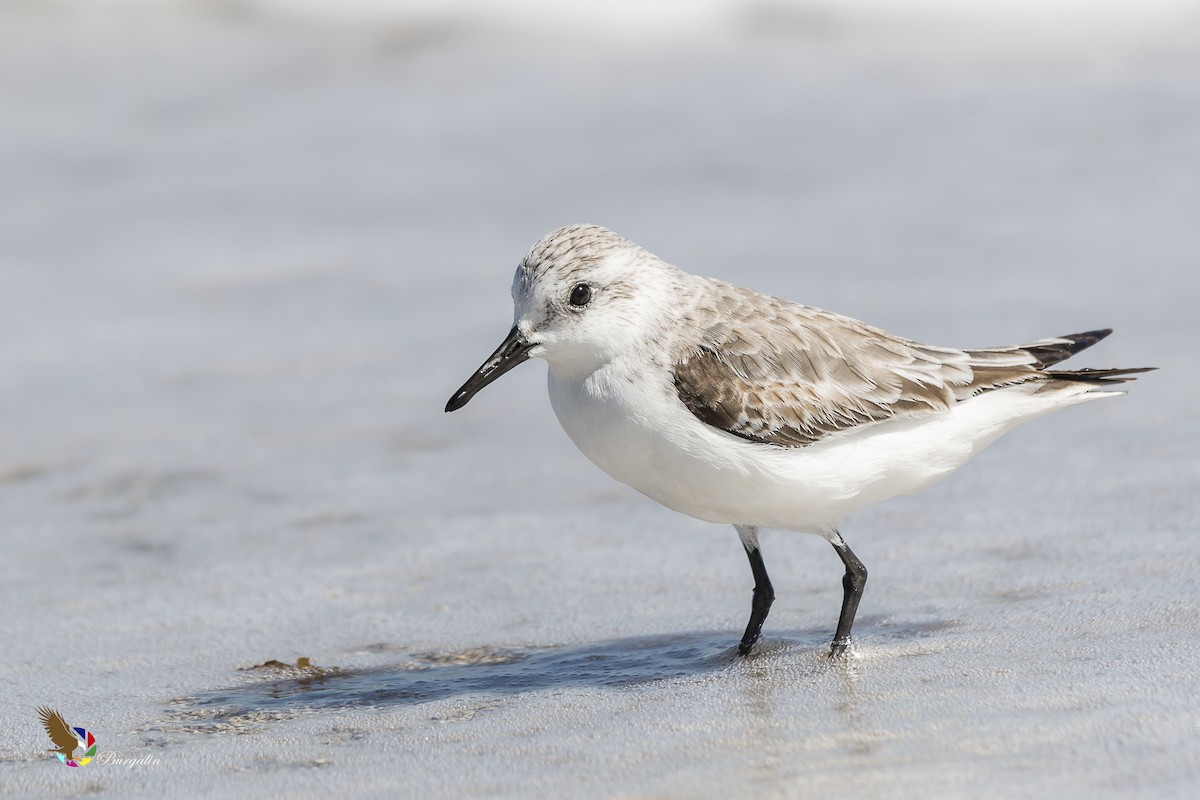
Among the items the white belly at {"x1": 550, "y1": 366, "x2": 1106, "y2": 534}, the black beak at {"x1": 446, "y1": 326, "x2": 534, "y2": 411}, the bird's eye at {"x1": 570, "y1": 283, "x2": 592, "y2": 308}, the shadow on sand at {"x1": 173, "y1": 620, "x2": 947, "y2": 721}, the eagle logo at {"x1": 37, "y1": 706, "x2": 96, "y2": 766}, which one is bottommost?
the shadow on sand at {"x1": 173, "y1": 620, "x2": 947, "y2": 721}

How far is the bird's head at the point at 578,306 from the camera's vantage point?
5.71 metres

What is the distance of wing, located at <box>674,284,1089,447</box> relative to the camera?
222 inches

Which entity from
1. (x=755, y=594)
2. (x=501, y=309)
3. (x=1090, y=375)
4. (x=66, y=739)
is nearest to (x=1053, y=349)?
(x=1090, y=375)

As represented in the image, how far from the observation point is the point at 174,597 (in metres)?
6.82

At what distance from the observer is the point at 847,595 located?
5871 mm

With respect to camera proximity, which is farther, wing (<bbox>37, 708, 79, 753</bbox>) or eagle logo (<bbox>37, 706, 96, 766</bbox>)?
wing (<bbox>37, 708, 79, 753</bbox>)

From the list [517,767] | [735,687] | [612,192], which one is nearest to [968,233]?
[612,192]

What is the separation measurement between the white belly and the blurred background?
2.07 ft

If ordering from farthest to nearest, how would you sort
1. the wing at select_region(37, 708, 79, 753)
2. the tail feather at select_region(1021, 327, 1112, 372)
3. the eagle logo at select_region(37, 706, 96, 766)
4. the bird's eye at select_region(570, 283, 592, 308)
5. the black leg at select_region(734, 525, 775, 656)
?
the tail feather at select_region(1021, 327, 1112, 372) < the black leg at select_region(734, 525, 775, 656) < the bird's eye at select_region(570, 283, 592, 308) < the wing at select_region(37, 708, 79, 753) < the eagle logo at select_region(37, 706, 96, 766)

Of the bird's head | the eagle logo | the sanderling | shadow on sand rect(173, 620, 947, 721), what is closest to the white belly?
the sanderling

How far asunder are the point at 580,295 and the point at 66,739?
96.7 inches

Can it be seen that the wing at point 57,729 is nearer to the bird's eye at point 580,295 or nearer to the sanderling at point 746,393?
the sanderling at point 746,393

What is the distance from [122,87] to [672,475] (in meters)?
10.2

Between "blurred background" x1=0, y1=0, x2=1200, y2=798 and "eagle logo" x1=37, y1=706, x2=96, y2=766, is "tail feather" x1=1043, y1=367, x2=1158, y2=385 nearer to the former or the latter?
"blurred background" x1=0, y1=0, x2=1200, y2=798
